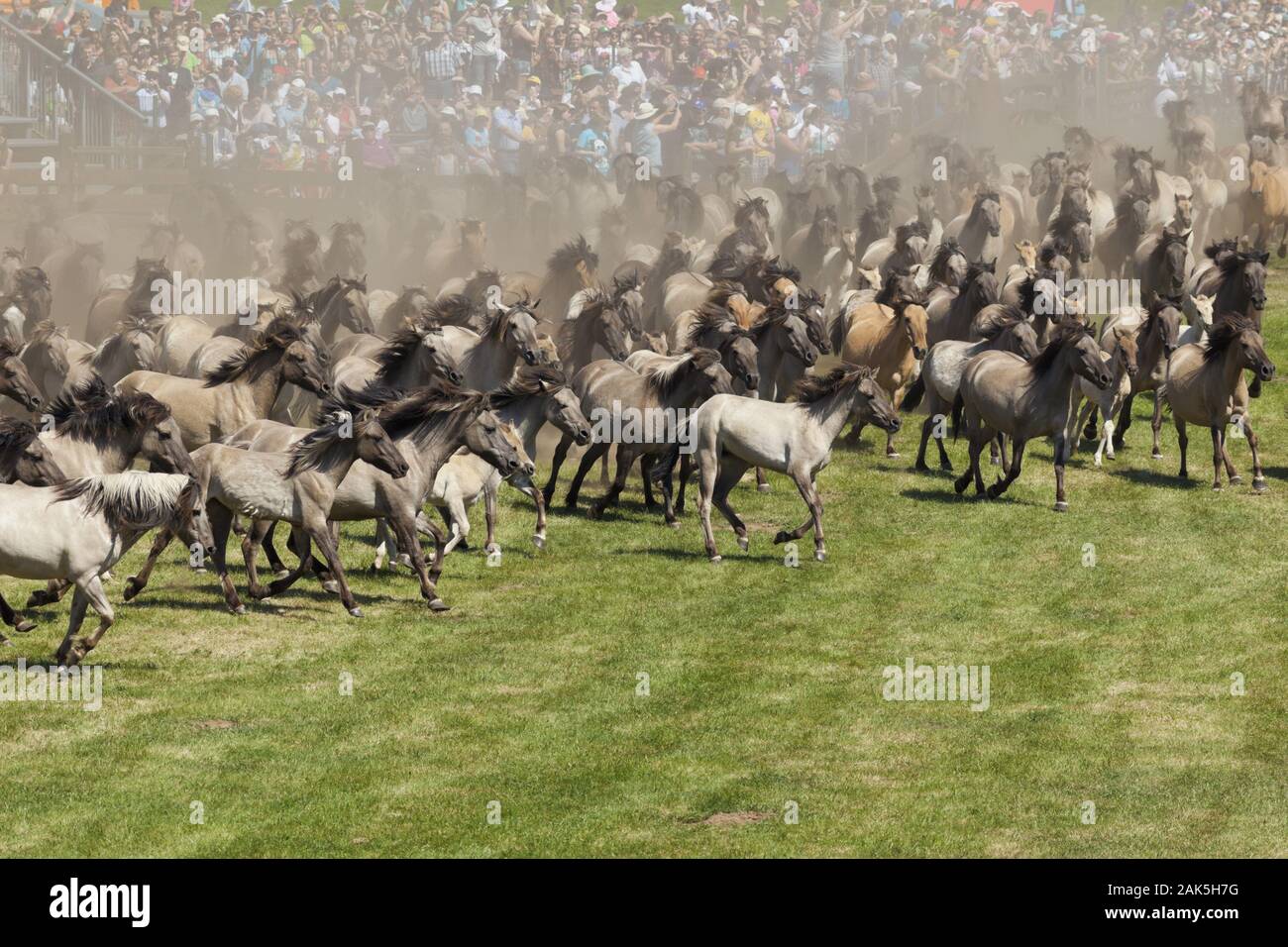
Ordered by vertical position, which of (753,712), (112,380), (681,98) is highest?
(681,98)

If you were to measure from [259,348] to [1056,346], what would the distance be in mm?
10247

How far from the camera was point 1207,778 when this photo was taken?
1627cm

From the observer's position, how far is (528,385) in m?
24.0

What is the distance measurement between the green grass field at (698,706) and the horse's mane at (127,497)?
1523 mm

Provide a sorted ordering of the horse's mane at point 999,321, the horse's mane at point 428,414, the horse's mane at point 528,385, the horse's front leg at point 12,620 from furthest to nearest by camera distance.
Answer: the horse's mane at point 999,321
the horse's mane at point 528,385
the horse's mane at point 428,414
the horse's front leg at point 12,620

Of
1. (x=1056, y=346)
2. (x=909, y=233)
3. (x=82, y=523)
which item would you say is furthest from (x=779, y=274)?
(x=82, y=523)

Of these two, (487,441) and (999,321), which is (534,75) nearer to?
(999,321)

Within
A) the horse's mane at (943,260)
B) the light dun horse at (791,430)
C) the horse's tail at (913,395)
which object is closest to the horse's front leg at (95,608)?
the light dun horse at (791,430)

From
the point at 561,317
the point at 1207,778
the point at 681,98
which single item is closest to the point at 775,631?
the point at 1207,778

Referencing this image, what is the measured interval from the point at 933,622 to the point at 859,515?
16.6ft

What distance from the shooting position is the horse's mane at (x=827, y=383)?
23.9 m

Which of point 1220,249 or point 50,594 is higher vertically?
point 1220,249

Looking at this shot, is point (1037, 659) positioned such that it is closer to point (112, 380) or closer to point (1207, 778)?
point (1207, 778)

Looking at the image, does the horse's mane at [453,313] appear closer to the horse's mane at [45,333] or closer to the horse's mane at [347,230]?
the horse's mane at [45,333]
